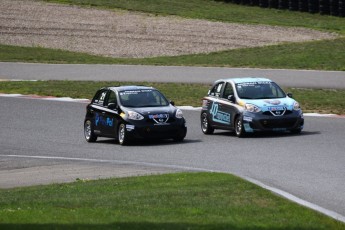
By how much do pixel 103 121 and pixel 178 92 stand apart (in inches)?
397

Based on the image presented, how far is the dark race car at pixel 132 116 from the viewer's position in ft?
80.6

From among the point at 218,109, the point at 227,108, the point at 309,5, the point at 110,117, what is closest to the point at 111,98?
the point at 110,117

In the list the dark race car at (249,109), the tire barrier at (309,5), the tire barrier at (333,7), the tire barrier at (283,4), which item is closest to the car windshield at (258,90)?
the dark race car at (249,109)

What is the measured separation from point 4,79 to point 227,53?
411 inches

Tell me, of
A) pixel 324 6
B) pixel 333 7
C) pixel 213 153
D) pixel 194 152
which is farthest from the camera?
pixel 324 6

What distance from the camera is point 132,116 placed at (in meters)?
24.8

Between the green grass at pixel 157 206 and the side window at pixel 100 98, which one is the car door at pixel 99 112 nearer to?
the side window at pixel 100 98

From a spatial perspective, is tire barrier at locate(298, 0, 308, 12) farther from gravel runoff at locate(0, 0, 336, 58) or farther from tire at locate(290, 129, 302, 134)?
tire at locate(290, 129, 302, 134)

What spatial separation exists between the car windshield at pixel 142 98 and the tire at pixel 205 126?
4.76ft

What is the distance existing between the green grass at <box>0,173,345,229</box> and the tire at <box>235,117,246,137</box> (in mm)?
7814

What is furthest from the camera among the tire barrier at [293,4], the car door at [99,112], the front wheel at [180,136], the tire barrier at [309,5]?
the tire barrier at [293,4]

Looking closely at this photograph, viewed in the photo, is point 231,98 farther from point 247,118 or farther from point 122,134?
point 122,134

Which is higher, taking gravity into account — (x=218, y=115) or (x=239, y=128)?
(x=218, y=115)

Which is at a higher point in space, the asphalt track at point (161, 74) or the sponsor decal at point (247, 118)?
the sponsor decal at point (247, 118)
